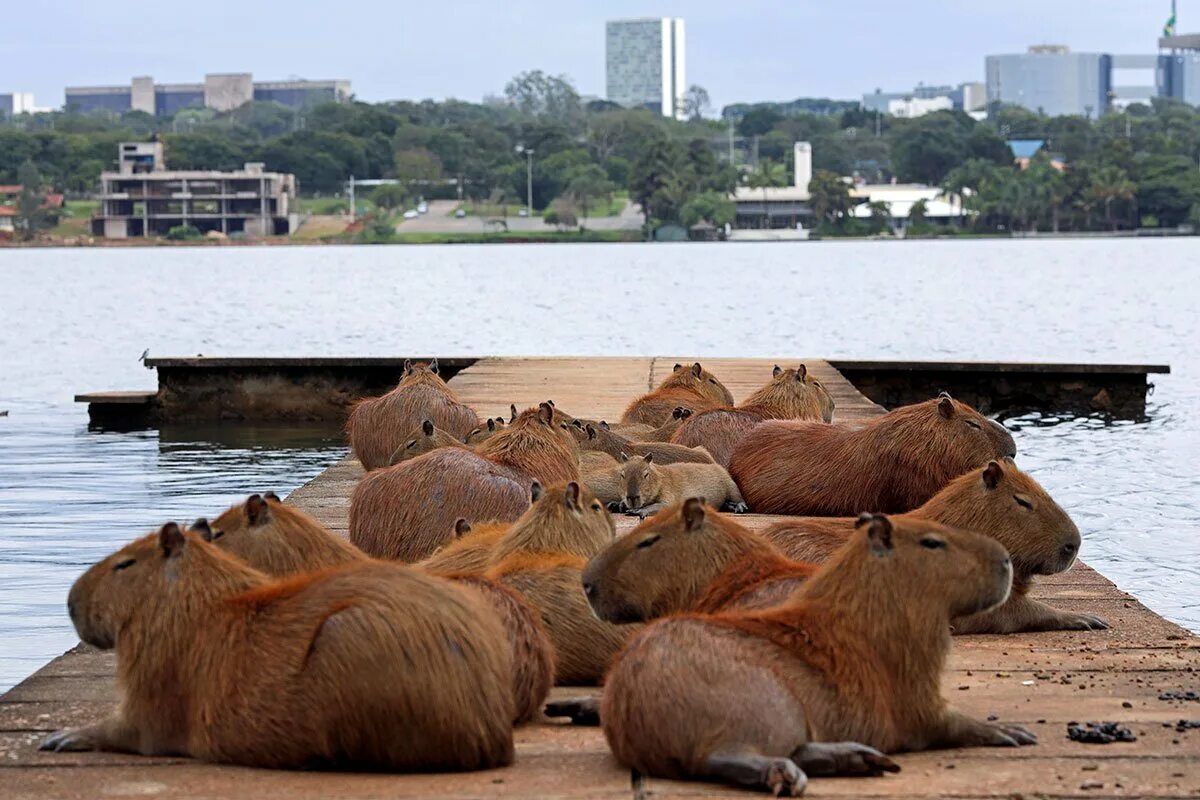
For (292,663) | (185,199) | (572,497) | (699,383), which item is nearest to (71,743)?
(292,663)

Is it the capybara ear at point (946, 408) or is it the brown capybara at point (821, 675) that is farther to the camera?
the capybara ear at point (946, 408)

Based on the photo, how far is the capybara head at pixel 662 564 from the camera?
16.1 feet

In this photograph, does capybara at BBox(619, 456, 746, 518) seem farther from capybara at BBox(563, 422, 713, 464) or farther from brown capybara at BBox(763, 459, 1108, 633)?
brown capybara at BBox(763, 459, 1108, 633)

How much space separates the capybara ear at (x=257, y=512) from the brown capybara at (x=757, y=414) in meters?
4.60

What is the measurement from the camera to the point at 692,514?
4.96m

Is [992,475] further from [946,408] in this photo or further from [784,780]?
[784,780]

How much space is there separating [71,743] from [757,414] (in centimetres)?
628

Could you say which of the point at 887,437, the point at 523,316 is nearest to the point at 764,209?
the point at 523,316

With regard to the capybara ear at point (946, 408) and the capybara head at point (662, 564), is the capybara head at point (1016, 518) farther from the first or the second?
the capybara ear at point (946, 408)

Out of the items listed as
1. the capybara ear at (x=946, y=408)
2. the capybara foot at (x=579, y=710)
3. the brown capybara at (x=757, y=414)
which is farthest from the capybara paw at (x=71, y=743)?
the brown capybara at (x=757, y=414)

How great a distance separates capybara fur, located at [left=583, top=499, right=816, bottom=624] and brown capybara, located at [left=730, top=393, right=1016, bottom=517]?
10.3 feet

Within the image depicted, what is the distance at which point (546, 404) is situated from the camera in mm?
7727

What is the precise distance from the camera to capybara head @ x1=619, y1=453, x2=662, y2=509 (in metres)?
8.53

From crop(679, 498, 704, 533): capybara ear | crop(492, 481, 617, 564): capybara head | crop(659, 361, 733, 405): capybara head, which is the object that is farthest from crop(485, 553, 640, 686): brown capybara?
crop(659, 361, 733, 405): capybara head
